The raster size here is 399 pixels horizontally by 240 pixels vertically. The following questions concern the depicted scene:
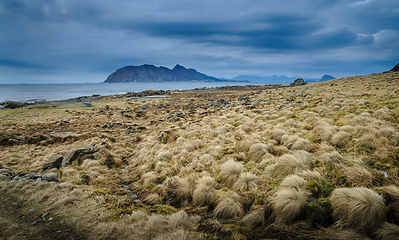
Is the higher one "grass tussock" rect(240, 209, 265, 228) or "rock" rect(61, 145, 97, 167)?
"grass tussock" rect(240, 209, 265, 228)

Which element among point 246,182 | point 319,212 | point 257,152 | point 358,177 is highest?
point 358,177

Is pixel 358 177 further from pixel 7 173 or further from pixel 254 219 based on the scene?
pixel 7 173

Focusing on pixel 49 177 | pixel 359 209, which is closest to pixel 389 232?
pixel 359 209

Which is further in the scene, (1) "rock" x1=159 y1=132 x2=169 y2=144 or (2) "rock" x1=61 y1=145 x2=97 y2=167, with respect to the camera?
(1) "rock" x1=159 y1=132 x2=169 y2=144

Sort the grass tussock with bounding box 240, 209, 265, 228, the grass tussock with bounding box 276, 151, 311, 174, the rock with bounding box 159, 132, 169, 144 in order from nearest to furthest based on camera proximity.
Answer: the grass tussock with bounding box 240, 209, 265, 228, the grass tussock with bounding box 276, 151, 311, 174, the rock with bounding box 159, 132, 169, 144

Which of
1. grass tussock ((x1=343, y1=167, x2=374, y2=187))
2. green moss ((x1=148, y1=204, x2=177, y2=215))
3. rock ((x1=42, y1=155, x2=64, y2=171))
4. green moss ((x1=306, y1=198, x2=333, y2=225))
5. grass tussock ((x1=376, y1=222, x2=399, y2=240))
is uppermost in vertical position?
grass tussock ((x1=343, y1=167, x2=374, y2=187))

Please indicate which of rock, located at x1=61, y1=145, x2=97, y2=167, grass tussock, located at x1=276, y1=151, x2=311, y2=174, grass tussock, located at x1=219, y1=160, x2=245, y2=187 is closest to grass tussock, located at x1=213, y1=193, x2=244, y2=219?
grass tussock, located at x1=219, y1=160, x2=245, y2=187

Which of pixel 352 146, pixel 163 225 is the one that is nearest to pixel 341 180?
pixel 352 146

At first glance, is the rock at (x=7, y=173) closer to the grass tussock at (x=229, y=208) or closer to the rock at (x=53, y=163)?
the rock at (x=53, y=163)

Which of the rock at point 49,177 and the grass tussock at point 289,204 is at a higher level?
the grass tussock at point 289,204

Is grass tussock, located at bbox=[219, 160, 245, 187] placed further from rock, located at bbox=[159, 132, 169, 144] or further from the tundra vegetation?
rock, located at bbox=[159, 132, 169, 144]

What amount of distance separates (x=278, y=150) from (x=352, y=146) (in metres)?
2.39

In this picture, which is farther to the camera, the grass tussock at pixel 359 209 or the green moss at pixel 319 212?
the green moss at pixel 319 212

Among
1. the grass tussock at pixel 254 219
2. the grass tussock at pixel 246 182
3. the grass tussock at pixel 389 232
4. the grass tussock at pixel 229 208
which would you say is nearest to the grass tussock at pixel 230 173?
the grass tussock at pixel 246 182
